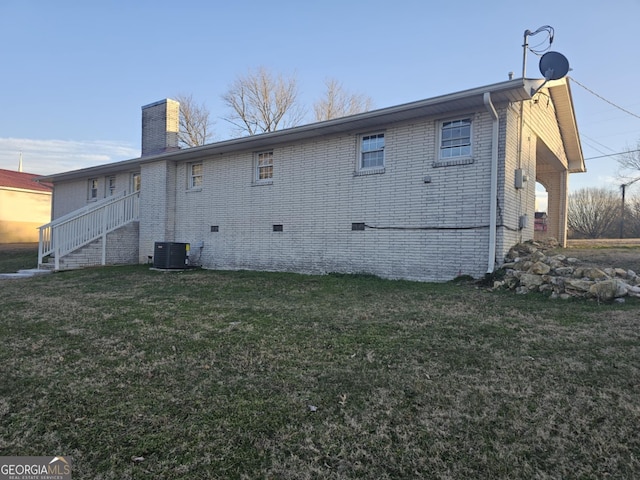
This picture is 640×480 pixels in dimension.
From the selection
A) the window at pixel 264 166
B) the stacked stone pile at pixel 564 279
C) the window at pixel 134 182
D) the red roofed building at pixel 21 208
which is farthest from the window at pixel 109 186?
the stacked stone pile at pixel 564 279

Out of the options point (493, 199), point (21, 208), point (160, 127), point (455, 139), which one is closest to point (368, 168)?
point (455, 139)

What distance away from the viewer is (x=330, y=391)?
2836 mm

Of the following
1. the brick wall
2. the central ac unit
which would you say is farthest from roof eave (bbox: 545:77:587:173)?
the central ac unit

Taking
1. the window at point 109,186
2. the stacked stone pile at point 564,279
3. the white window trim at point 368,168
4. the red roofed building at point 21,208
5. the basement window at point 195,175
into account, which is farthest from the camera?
the red roofed building at point 21,208

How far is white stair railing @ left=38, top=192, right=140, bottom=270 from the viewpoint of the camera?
11.1 meters

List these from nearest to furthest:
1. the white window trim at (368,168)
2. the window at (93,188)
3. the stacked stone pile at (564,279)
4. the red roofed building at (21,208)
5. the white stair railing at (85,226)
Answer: the stacked stone pile at (564,279), the white window trim at (368,168), the white stair railing at (85,226), the window at (93,188), the red roofed building at (21,208)

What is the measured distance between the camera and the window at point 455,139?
7.89 m

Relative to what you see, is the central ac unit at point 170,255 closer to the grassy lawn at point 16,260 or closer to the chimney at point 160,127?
the grassy lawn at point 16,260

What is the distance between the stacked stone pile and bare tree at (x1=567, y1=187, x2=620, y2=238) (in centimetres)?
2357

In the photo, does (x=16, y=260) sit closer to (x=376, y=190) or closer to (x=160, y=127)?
(x=160, y=127)

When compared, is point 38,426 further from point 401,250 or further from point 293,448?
point 401,250

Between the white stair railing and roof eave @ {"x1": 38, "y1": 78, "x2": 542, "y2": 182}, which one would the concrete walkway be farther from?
roof eave @ {"x1": 38, "y1": 78, "x2": 542, "y2": 182}

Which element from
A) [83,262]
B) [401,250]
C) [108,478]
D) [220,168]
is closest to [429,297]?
[401,250]

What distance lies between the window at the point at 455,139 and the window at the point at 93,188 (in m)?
14.4
